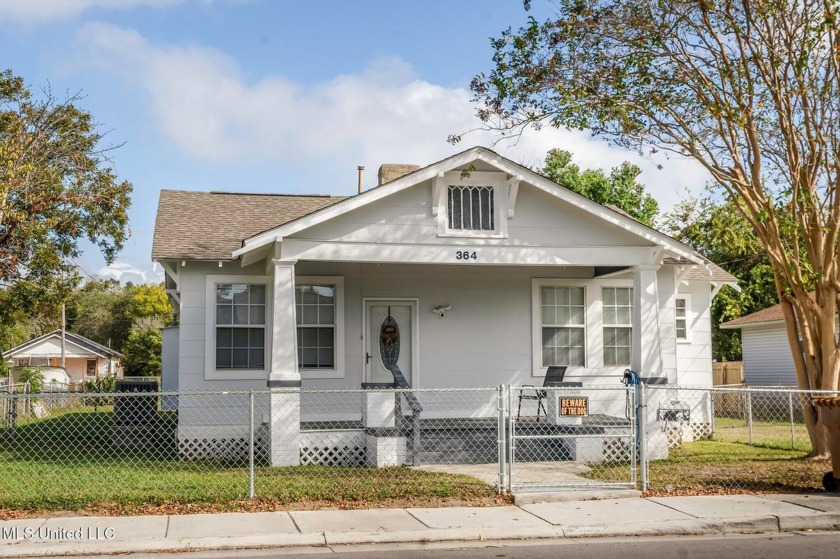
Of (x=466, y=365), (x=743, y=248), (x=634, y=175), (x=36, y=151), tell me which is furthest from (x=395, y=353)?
(x=634, y=175)

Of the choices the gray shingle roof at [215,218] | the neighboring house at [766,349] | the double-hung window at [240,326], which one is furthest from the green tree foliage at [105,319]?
the double-hung window at [240,326]

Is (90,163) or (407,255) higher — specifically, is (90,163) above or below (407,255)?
above

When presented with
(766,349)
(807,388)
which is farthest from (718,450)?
(766,349)

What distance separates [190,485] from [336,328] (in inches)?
212

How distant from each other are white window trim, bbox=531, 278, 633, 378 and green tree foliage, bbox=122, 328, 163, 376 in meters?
37.0

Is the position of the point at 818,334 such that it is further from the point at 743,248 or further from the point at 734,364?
the point at 743,248

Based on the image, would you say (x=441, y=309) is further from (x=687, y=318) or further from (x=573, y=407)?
(x=687, y=318)

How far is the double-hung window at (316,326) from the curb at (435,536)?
7510 mm

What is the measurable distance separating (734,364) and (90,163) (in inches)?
897

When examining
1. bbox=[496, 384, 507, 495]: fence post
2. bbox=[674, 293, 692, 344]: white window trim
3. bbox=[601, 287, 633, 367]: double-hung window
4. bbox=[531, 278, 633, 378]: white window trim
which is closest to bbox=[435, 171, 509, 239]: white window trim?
bbox=[531, 278, 633, 378]: white window trim

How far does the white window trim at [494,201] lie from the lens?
582 inches

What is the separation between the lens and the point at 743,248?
35000 mm

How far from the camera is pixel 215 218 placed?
17719 millimetres

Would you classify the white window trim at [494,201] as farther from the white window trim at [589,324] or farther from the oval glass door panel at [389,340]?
the oval glass door panel at [389,340]
